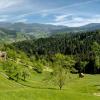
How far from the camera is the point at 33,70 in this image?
186500 mm

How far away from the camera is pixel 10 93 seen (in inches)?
1331

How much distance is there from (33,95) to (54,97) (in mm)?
2926

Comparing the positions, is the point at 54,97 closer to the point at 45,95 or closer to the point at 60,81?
the point at 45,95

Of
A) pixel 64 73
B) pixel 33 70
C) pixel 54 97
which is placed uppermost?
pixel 54 97

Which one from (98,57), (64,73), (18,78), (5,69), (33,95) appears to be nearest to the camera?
(33,95)

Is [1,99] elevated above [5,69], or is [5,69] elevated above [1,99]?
[1,99]

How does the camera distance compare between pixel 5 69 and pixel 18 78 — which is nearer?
pixel 18 78

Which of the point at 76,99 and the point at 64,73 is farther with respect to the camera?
the point at 64,73

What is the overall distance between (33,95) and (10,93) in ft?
9.59

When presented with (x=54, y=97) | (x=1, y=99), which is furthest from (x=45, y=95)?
(x=1, y=99)

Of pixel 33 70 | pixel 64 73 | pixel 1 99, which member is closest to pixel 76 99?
pixel 1 99

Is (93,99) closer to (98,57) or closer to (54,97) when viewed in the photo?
(54,97)

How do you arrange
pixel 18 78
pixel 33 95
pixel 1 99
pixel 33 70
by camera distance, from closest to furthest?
pixel 1 99 → pixel 33 95 → pixel 18 78 → pixel 33 70

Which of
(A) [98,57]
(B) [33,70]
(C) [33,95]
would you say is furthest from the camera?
(B) [33,70]
